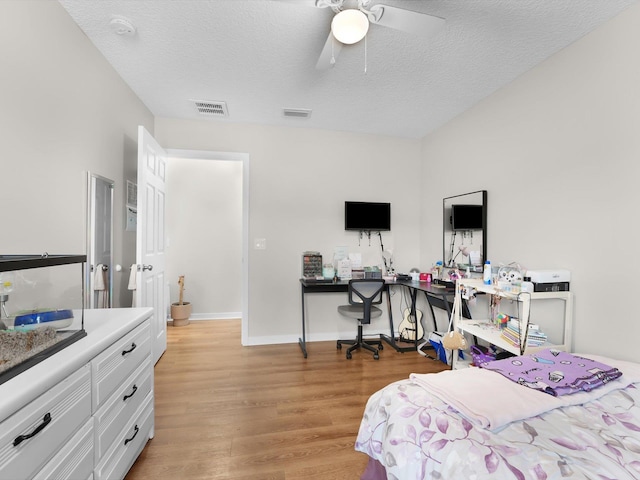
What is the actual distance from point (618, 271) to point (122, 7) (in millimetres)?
3372

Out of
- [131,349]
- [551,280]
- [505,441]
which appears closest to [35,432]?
[131,349]

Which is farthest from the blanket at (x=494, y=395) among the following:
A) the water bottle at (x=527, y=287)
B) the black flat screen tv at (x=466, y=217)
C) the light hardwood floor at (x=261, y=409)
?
the black flat screen tv at (x=466, y=217)

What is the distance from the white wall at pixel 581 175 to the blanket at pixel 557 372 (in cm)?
46

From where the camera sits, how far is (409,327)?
352cm

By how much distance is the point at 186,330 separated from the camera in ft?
13.1

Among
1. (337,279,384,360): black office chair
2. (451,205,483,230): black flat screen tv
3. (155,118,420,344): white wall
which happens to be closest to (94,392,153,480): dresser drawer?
(155,118,420,344): white wall

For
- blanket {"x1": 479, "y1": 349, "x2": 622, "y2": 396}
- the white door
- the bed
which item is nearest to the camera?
the bed

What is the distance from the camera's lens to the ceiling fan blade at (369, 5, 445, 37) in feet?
4.81

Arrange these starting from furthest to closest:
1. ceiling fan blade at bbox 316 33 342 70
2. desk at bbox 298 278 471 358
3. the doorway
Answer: desk at bbox 298 278 471 358, the doorway, ceiling fan blade at bbox 316 33 342 70

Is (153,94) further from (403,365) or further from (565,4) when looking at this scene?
(403,365)

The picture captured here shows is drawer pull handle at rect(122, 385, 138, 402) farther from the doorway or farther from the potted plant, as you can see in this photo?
the potted plant

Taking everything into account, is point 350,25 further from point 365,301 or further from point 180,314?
point 180,314

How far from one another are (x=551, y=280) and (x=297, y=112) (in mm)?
2721

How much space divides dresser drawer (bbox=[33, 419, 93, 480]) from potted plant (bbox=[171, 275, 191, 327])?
3.24 m
